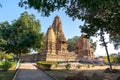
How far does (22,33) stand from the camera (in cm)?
3994

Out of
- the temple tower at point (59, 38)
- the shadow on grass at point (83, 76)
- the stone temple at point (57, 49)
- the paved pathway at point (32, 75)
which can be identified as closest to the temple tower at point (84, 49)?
the stone temple at point (57, 49)

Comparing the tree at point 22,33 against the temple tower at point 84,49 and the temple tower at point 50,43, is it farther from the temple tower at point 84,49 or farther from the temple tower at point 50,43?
the temple tower at point 84,49

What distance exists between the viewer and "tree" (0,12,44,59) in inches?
1583

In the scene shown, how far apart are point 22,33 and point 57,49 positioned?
4453cm

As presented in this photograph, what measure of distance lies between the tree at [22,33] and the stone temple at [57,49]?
35.4m

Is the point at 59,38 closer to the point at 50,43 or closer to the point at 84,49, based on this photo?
the point at 50,43

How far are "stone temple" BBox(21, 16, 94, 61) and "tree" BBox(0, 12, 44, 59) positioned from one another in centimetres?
3544

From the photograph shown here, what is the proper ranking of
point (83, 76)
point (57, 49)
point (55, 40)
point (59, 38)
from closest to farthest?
point (83, 76) → point (57, 49) → point (55, 40) → point (59, 38)

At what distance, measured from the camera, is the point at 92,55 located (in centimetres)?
9250

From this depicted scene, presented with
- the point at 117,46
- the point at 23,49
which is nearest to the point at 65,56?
the point at 117,46

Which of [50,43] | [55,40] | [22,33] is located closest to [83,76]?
[22,33]

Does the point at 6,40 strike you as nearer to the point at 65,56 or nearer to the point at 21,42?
the point at 21,42

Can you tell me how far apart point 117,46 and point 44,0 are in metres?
46.4

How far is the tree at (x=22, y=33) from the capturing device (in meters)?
40.2
